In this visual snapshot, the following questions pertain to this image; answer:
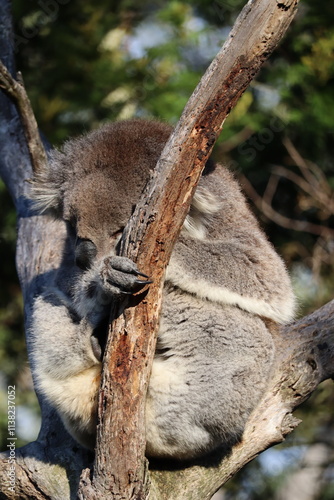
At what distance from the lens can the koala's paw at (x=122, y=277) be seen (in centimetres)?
273

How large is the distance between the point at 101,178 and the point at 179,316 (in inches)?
35.5

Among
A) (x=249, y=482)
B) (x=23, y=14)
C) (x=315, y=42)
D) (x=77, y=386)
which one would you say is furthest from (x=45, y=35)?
(x=249, y=482)

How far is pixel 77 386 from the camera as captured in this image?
130 inches

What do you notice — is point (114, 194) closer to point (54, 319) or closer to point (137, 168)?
point (137, 168)

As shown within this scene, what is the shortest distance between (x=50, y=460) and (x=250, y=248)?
1.64 m

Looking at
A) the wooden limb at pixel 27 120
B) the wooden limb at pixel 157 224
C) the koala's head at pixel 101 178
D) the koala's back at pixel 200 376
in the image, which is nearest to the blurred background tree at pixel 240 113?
the wooden limb at pixel 27 120

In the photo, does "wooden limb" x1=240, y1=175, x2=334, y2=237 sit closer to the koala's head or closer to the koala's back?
the koala's head

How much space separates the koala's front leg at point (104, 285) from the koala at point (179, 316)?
0.5 inches

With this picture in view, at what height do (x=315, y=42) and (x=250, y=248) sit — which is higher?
(x=315, y=42)

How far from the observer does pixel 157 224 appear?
2.79 meters

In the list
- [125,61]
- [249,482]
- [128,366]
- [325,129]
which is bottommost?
[249,482]

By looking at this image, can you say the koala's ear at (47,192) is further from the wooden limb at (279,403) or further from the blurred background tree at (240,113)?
the blurred background tree at (240,113)

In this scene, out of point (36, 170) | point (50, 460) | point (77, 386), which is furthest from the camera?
point (36, 170)
